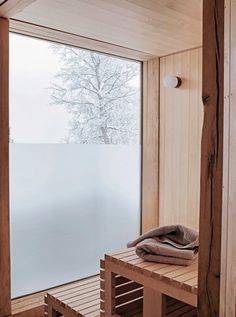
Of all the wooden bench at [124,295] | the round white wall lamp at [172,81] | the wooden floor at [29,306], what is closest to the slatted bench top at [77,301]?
the wooden bench at [124,295]

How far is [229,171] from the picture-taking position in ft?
2.80

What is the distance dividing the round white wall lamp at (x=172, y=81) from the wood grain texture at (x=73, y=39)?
0.28m

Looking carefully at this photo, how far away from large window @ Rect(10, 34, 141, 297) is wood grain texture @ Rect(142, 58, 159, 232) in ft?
0.29

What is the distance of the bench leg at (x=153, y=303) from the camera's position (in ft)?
5.09

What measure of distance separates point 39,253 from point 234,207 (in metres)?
1.84

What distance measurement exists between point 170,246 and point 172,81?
1.55 metres

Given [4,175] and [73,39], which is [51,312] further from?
[73,39]

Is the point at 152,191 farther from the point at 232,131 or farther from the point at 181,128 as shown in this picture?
the point at 232,131

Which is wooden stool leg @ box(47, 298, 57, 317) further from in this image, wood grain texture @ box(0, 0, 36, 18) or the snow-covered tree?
wood grain texture @ box(0, 0, 36, 18)

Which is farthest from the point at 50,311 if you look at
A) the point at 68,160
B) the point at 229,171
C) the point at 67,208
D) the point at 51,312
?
the point at 229,171

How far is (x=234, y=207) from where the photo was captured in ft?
2.77

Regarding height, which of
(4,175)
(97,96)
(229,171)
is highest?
(97,96)

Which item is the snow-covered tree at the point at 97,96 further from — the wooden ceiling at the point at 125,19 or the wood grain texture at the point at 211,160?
the wood grain texture at the point at 211,160

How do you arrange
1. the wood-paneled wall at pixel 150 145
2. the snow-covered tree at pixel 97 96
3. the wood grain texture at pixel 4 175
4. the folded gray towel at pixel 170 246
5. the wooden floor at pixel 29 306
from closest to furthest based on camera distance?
the folded gray towel at pixel 170 246, the wood grain texture at pixel 4 175, the wooden floor at pixel 29 306, the snow-covered tree at pixel 97 96, the wood-paneled wall at pixel 150 145
